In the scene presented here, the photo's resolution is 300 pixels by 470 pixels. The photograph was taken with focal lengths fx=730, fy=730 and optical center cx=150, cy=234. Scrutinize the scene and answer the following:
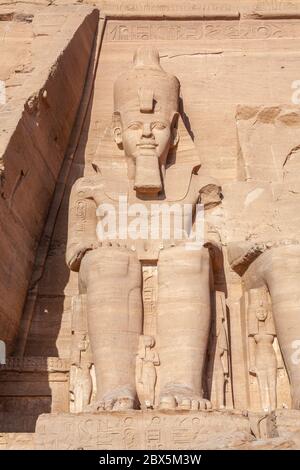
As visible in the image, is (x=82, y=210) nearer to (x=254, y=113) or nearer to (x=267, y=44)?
(x=254, y=113)

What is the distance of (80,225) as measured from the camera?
5.35 metres

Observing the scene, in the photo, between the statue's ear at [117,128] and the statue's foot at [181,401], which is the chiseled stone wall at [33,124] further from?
the statue's foot at [181,401]

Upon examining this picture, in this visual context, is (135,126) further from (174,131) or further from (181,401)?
(181,401)

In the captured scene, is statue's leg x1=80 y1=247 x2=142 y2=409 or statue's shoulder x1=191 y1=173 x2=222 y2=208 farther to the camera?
statue's shoulder x1=191 y1=173 x2=222 y2=208

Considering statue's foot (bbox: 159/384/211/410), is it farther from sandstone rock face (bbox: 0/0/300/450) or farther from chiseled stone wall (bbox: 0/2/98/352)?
chiseled stone wall (bbox: 0/2/98/352)

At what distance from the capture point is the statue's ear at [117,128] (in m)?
5.80

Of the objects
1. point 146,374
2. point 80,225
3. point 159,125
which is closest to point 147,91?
point 159,125

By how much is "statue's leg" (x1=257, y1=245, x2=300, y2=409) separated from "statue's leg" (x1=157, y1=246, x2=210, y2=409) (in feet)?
1.45

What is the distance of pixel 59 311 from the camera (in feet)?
18.0

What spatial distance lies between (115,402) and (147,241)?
1321 mm

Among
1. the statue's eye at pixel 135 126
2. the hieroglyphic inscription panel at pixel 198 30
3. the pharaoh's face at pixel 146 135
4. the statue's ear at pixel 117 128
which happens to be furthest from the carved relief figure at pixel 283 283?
the hieroglyphic inscription panel at pixel 198 30

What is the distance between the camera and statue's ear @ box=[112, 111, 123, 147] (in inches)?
228

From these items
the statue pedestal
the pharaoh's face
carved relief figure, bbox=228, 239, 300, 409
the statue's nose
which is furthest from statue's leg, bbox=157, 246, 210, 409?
the statue's nose

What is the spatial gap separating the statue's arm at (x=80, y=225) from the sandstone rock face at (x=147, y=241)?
0.02 m
